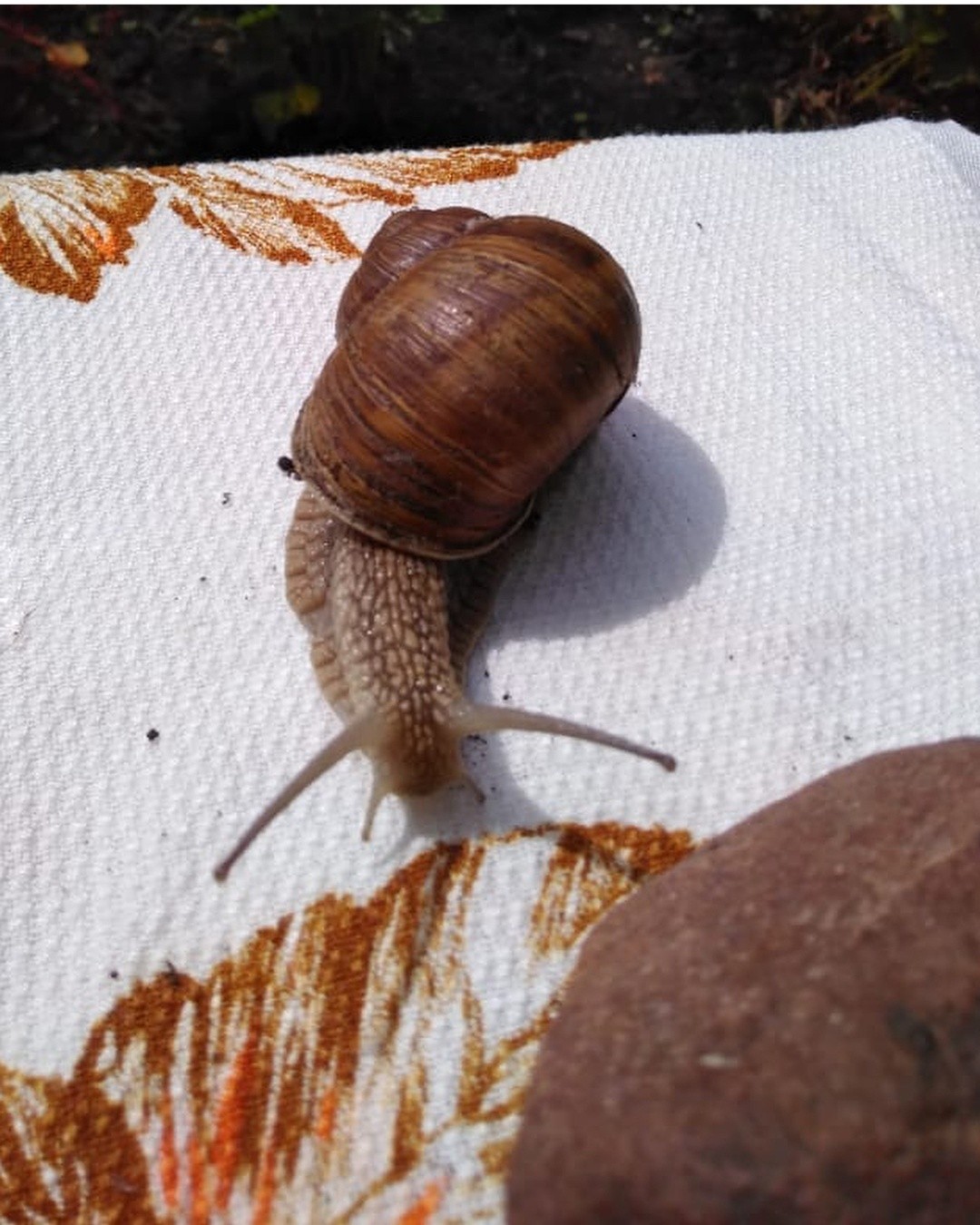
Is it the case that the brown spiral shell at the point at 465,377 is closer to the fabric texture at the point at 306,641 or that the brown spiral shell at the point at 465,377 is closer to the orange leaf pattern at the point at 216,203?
the fabric texture at the point at 306,641

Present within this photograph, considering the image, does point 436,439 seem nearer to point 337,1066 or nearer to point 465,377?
point 465,377

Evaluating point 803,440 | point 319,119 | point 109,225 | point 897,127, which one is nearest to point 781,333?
point 803,440

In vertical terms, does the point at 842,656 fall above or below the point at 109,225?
below

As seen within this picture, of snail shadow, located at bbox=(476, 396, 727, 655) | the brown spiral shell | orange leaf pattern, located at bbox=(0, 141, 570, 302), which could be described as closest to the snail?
the brown spiral shell

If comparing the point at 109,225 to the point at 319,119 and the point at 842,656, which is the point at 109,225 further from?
the point at 842,656

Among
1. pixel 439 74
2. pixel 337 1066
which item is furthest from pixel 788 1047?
pixel 439 74
